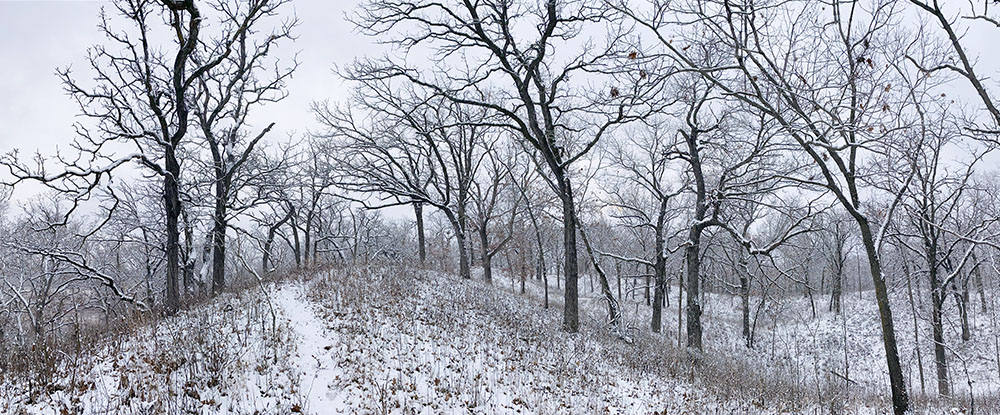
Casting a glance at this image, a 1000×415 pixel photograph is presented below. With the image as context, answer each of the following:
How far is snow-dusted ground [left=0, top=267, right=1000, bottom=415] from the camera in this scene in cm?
567

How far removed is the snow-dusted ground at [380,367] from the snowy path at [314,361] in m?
0.02

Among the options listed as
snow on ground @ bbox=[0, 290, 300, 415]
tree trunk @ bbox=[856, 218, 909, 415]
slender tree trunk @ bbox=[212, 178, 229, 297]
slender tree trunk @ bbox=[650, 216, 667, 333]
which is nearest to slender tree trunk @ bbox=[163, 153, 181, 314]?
snow on ground @ bbox=[0, 290, 300, 415]

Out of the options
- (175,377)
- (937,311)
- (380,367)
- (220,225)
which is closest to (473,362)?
(380,367)

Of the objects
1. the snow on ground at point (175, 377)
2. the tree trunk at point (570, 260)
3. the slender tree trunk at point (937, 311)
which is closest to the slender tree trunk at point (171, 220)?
the snow on ground at point (175, 377)

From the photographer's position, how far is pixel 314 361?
6953 mm

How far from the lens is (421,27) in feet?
38.4

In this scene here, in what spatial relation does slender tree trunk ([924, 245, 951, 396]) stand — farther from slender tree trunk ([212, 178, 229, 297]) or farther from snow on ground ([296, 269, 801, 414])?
slender tree trunk ([212, 178, 229, 297])

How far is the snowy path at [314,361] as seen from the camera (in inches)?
236

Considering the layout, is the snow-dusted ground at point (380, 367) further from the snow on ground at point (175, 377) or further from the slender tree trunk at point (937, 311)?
the slender tree trunk at point (937, 311)

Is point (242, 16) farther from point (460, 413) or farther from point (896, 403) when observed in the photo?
point (896, 403)

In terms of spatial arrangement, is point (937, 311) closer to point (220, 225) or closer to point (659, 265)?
point (659, 265)

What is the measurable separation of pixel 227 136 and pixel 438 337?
1173 centimetres

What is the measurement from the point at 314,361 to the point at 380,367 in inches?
39.2

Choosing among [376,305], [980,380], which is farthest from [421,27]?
[980,380]
